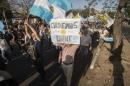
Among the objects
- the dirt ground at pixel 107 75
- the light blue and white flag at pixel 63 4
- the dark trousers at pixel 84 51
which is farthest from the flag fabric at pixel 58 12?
the dark trousers at pixel 84 51

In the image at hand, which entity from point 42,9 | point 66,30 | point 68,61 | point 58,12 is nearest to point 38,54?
point 42,9

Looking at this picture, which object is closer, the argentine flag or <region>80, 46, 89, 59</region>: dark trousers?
the argentine flag

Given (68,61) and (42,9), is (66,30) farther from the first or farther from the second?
(42,9)

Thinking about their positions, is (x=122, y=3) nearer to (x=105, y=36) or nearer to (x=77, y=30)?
(x=77, y=30)

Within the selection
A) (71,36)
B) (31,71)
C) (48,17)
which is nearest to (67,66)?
(71,36)

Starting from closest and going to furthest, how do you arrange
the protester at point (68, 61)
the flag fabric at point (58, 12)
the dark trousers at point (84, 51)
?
the protester at point (68, 61), the flag fabric at point (58, 12), the dark trousers at point (84, 51)

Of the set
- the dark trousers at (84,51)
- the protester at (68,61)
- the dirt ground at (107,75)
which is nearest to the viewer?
the protester at (68,61)

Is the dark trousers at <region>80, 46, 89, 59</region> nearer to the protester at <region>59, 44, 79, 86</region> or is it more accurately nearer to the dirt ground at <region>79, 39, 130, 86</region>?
the dirt ground at <region>79, 39, 130, 86</region>

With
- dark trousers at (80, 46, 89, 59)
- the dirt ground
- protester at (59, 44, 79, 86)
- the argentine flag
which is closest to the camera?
protester at (59, 44, 79, 86)

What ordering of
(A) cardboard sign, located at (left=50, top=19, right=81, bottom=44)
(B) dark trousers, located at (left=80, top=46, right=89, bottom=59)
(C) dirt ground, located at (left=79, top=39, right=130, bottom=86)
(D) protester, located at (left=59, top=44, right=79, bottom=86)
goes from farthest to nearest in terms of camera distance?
1. (B) dark trousers, located at (left=80, top=46, right=89, bottom=59)
2. (C) dirt ground, located at (left=79, top=39, right=130, bottom=86)
3. (A) cardboard sign, located at (left=50, top=19, right=81, bottom=44)
4. (D) protester, located at (left=59, top=44, right=79, bottom=86)

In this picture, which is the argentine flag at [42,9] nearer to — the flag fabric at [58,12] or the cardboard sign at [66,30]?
the flag fabric at [58,12]

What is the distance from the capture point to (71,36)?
33.0 feet

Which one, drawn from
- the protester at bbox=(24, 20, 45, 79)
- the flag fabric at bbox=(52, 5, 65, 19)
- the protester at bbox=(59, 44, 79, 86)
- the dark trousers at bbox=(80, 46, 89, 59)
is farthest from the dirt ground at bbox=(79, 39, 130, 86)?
the dark trousers at bbox=(80, 46, 89, 59)

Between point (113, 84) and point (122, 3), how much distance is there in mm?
7981
